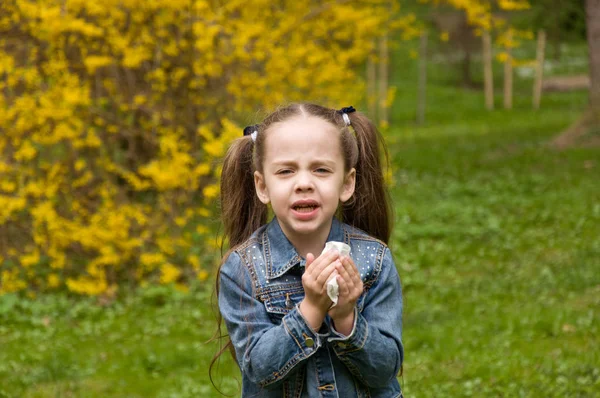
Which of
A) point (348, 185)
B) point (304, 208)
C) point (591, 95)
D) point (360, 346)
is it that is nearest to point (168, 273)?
point (348, 185)

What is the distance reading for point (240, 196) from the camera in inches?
97.7

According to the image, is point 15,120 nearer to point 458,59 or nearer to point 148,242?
point 148,242

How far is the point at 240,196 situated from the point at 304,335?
599mm

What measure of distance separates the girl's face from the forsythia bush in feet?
12.1

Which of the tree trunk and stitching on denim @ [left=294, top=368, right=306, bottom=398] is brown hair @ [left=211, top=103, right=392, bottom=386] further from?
the tree trunk

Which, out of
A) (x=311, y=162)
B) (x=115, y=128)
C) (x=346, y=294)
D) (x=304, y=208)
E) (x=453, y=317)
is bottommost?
(x=453, y=317)

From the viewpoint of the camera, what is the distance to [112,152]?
710 centimetres

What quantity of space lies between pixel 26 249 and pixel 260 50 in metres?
2.42

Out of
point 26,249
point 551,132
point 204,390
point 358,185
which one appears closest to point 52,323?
point 26,249

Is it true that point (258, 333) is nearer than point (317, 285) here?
No

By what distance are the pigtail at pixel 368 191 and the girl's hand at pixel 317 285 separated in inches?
20.4

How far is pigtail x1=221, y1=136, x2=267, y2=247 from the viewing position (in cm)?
246

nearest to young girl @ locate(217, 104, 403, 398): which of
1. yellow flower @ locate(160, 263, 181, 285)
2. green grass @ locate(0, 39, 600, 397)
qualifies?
green grass @ locate(0, 39, 600, 397)

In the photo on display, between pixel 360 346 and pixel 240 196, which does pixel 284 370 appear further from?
pixel 240 196
